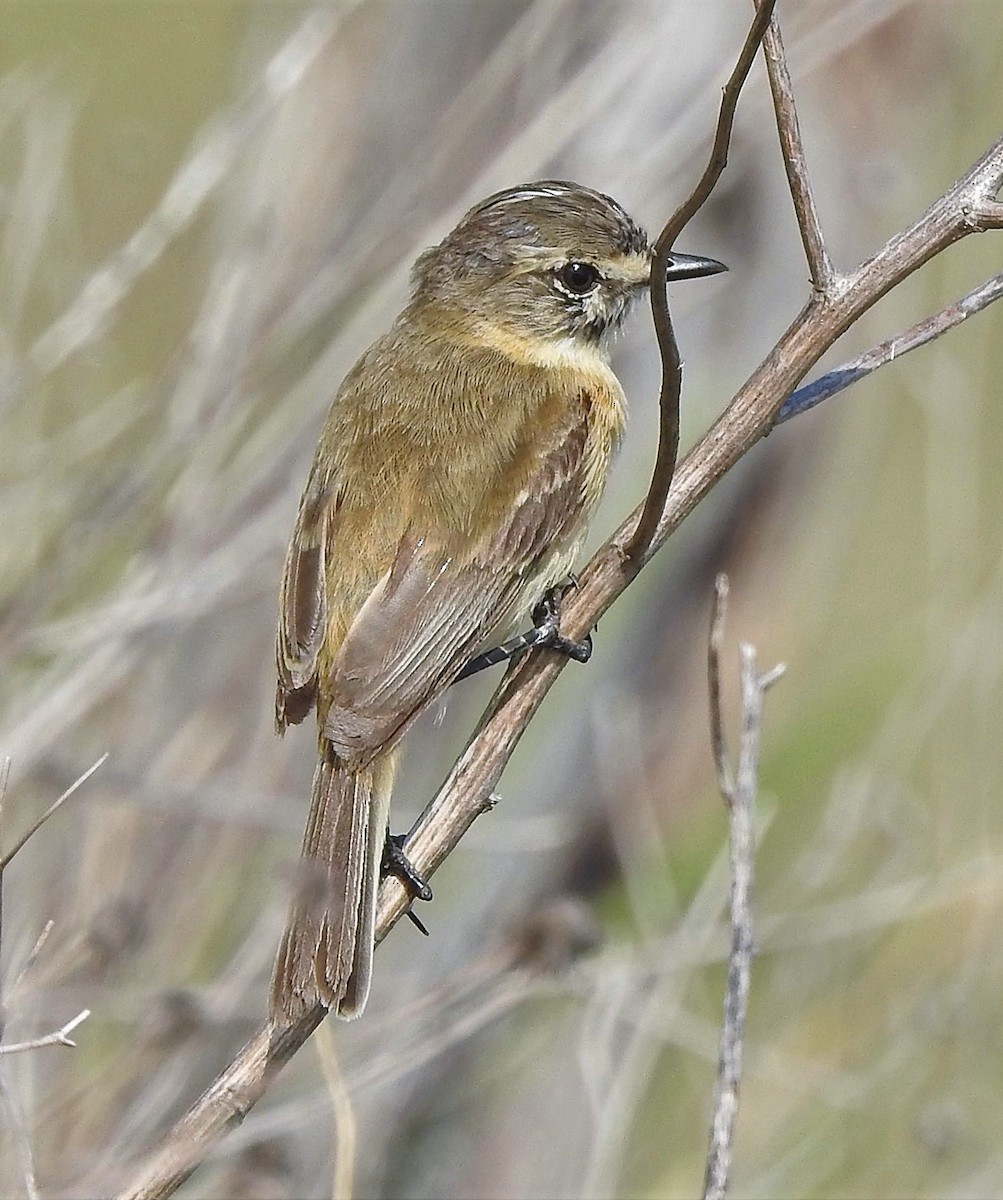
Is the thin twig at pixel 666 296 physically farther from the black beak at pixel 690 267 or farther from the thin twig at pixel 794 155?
the black beak at pixel 690 267

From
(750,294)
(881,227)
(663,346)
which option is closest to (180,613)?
(663,346)

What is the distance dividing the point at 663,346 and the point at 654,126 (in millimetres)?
2763

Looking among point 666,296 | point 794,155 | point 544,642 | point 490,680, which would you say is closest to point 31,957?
point 544,642

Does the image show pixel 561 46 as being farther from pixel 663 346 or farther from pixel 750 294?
pixel 663 346

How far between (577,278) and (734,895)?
1.57 meters

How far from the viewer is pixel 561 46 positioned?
14.0ft

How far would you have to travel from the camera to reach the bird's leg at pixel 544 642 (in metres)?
2.71

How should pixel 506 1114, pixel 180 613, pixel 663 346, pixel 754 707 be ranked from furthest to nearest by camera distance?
1. pixel 506 1114
2. pixel 180 613
3. pixel 754 707
4. pixel 663 346

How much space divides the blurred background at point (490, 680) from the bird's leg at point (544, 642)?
50cm

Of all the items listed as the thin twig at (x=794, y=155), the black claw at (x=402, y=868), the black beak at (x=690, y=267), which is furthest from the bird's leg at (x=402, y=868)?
the black beak at (x=690, y=267)

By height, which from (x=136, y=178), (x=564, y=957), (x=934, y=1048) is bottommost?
(x=934, y=1048)

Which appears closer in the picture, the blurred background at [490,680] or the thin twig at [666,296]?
the thin twig at [666,296]

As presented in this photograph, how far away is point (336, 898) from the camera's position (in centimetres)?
267

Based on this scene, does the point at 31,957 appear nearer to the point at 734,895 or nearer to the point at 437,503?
the point at 734,895
